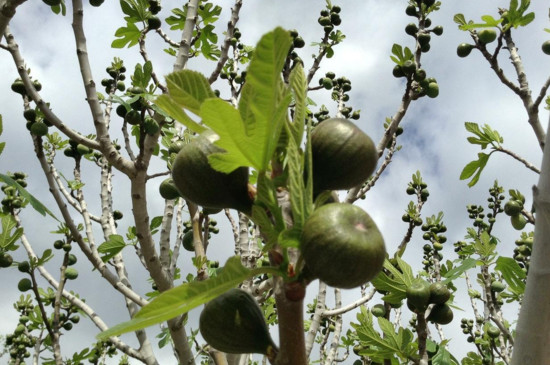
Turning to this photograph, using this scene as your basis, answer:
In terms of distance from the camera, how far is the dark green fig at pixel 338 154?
1.19 metres

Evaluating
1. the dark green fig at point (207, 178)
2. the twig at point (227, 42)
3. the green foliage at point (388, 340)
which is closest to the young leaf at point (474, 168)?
the green foliage at point (388, 340)

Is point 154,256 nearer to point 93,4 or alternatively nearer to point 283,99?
point 93,4

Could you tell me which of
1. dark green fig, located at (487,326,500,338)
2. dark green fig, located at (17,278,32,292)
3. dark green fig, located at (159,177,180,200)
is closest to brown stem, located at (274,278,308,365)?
dark green fig, located at (159,177,180,200)

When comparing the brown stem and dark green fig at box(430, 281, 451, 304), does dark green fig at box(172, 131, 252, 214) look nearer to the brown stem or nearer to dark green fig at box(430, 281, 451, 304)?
the brown stem

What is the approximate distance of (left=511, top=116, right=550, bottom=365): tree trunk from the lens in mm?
1240

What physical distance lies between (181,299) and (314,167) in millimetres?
480

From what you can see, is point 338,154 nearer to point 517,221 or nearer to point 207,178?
point 207,178

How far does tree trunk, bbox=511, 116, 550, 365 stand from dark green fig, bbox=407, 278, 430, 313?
3.18ft

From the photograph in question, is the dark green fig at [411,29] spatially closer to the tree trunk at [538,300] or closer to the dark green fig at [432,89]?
the dark green fig at [432,89]

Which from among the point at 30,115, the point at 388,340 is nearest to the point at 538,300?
the point at 388,340

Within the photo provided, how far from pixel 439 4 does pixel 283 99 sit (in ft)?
10.8

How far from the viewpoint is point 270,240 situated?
105cm

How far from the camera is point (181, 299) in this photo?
36.0 inches

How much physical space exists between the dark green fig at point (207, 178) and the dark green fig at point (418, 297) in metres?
1.34
